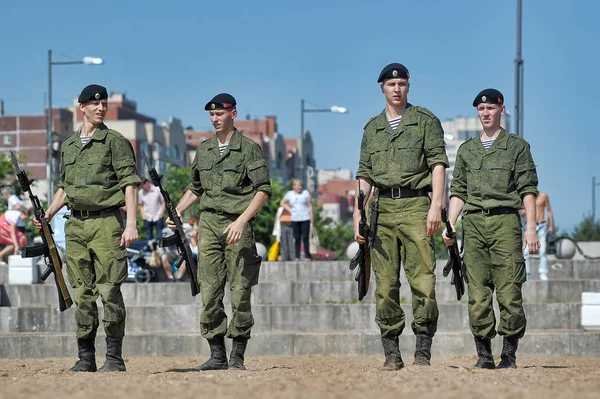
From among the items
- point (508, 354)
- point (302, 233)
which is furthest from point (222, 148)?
point (302, 233)

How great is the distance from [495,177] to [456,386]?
3.41 m

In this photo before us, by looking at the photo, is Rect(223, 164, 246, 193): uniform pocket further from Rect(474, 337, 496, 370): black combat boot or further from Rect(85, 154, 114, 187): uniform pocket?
Rect(474, 337, 496, 370): black combat boot

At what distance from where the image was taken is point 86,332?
38.2 ft

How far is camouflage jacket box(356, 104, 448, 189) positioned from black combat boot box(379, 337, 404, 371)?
47.5 inches

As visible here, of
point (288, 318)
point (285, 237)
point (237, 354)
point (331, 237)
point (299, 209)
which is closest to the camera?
point (237, 354)

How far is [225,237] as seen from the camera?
11.8 meters

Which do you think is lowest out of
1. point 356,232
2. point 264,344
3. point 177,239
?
point 264,344

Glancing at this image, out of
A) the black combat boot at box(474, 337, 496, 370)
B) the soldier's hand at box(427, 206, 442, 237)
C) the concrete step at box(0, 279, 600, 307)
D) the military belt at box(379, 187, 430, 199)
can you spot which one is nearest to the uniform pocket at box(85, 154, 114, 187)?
the military belt at box(379, 187, 430, 199)

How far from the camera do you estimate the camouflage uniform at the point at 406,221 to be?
35.7ft

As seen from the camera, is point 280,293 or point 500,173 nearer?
point 500,173

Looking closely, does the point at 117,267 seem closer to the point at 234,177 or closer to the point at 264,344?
the point at 234,177

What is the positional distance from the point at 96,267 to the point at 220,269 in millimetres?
1036

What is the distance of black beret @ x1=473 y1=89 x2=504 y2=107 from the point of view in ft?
39.1

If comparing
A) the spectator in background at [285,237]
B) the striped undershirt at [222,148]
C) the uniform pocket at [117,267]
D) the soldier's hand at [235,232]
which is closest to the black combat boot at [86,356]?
the uniform pocket at [117,267]
